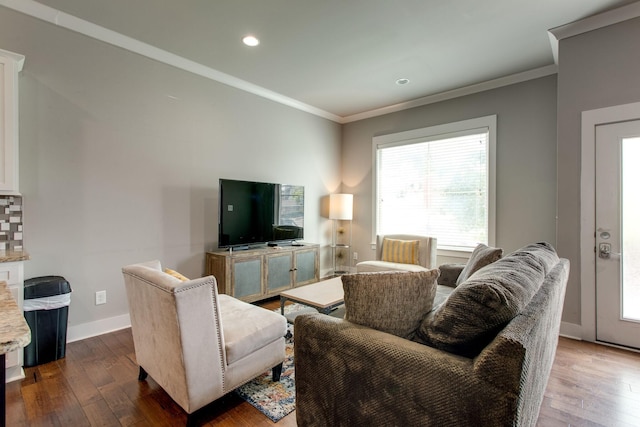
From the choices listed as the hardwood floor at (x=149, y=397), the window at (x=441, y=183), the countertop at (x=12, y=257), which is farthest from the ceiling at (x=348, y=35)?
the hardwood floor at (x=149, y=397)

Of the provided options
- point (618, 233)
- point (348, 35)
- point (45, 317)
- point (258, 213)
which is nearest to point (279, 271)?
point (258, 213)

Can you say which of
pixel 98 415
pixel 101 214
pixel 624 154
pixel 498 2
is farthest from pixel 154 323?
pixel 624 154

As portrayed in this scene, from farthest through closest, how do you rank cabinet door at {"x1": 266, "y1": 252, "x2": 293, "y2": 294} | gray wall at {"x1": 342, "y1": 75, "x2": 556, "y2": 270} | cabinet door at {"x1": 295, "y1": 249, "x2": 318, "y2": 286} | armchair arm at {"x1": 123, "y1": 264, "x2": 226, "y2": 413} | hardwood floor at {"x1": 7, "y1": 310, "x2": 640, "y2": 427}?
cabinet door at {"x1": 295, "y1": 249, "x2": 318, "y2": 286}
cabinet door at {"x1": 266, "y1": 252, "x2": 293, "y2": 294}
gray wall at {"x1": 342, "y1": 75, "x2": 556, "y2": 270}
hardwood floor at {"x1": 7, "y1": 310, "x2": 640, "y2": 427}
armchair arm at {"x1": 123, "y1": 264, "x2": 226, "y2": 413}

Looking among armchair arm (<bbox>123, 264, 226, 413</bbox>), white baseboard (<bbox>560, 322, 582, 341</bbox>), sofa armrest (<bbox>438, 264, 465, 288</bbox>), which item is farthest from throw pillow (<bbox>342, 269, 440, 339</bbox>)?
white baseboard (<bbox>560, 322, 582, 341</bbox>)

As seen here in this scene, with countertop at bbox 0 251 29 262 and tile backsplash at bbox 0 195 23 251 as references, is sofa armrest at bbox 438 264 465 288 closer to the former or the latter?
countertop at bbox 0 251 29 262

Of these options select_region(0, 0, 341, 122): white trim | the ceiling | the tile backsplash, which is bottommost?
the tile backsplash

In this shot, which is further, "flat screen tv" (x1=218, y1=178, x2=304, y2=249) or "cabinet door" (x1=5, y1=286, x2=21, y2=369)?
"flat screen tv" (x1=218, y1=178, x2=304, y2=249)

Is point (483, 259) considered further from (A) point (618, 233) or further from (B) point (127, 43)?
(B) point (127, 43)

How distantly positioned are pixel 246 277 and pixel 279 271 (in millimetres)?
507

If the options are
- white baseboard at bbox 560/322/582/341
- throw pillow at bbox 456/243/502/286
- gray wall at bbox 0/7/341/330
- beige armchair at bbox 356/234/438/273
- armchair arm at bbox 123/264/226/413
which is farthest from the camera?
beige armchair at bbox 356/234/438/273

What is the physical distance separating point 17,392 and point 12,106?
192 cm

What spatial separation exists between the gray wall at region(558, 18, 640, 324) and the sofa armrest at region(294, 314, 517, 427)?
2.63m

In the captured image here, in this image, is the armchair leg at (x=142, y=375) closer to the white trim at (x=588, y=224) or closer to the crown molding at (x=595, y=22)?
the white trim at (x=588, y=224)

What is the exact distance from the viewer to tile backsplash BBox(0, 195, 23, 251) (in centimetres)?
238
